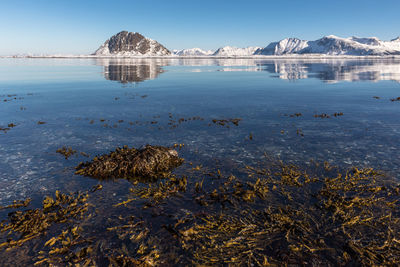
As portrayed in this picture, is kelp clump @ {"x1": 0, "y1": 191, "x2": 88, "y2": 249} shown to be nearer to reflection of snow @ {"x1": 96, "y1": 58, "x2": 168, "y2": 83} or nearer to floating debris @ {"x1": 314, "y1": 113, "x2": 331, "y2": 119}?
floating debris @ {"x1": 314, "y1": 113, "x2": 331, "y2": 119}

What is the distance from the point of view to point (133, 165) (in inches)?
388

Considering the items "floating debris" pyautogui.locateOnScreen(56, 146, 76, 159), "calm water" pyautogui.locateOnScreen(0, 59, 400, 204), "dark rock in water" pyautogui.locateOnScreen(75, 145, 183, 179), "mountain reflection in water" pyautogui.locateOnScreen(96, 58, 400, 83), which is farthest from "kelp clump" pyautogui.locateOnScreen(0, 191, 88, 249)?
"mountain reflection in water" pyautogui.locateOnScreen(96, 58, 400, 83)

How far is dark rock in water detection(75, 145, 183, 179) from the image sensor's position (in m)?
9.63

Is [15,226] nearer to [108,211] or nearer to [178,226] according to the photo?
[108,211]

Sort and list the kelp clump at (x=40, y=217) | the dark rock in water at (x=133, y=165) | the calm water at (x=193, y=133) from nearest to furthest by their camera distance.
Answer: the kelp clump at (x=40, y=217), the dark rock in water at (x=133, y=165), the calm water at (x=193, y=133)

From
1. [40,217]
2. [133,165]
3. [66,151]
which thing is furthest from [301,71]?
[40,217]

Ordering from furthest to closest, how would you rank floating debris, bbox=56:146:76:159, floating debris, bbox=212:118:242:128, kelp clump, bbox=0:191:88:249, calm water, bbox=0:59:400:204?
floating debris, bbox=212:118:242:128 → floating debris, bbox=56:146:76:159 → calm water, bbox=0:59:400:204 → kelp clump, bbox=0:191:88:249

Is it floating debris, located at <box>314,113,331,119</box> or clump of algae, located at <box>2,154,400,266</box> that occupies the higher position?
floating debris, located at <box>314,113,331,119</box>

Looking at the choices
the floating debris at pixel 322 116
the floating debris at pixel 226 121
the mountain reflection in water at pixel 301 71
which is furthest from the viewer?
the mountain reflection in water at pixel 301 71

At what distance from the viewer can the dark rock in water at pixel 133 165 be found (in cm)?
963

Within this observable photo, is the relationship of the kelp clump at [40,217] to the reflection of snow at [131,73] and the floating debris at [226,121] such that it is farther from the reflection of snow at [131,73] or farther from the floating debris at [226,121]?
the reflection of snow at [131,73]

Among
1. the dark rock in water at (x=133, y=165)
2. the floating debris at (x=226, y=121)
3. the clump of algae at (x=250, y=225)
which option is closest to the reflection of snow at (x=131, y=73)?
the floating debris at (x=226, y=121)

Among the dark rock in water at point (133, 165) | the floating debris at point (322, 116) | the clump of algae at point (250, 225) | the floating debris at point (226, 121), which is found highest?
the floating debris at point (322, 116)

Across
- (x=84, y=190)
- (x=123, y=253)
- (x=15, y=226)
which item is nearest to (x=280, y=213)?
(x=123, y=253)
